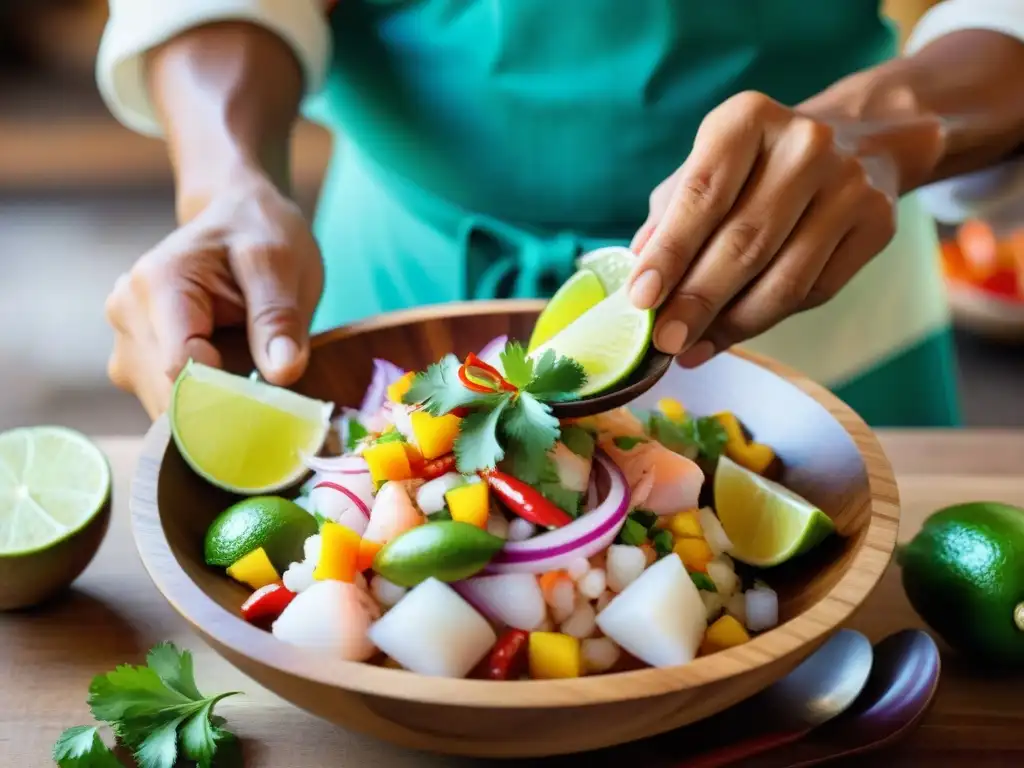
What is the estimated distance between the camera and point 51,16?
18.6 feet

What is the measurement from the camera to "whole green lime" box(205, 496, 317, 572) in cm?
104

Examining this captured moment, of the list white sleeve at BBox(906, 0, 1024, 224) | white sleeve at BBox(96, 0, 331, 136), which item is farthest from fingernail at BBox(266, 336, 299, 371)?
white sleeve at BBox(906, 0, 1024, 224)

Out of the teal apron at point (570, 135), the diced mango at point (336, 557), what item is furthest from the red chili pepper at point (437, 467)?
the teal apron at point (570, 135)

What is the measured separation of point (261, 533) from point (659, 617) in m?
0.40

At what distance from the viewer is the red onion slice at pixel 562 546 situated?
3.08 feet

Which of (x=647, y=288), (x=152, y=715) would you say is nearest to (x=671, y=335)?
(x=647, y=288)

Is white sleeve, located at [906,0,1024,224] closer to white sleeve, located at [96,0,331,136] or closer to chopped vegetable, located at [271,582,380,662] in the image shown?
white sleeve, located at [96,0,331,136]

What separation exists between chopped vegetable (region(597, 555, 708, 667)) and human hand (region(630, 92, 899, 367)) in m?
0.27

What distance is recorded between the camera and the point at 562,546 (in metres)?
0.94

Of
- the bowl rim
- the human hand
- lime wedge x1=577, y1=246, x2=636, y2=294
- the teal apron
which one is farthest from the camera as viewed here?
the teal apron

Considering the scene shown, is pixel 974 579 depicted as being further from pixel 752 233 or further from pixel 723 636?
pixel 752 233

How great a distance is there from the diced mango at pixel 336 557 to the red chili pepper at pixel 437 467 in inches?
4.1

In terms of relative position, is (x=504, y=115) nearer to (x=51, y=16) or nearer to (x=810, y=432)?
(x=810, y=432)

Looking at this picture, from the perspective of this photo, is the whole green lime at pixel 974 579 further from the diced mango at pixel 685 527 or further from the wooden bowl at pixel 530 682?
the diced mango at pixel 685 527
